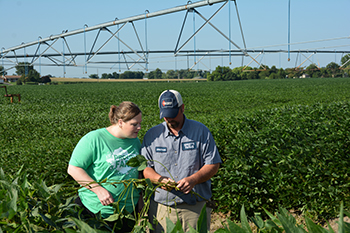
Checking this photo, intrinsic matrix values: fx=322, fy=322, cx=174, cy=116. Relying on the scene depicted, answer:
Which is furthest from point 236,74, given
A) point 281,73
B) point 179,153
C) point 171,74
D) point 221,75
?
point 179,153

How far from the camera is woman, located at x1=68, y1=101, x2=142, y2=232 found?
94.4 inches

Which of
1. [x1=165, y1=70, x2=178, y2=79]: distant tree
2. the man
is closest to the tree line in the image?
[x1=165, y1=70, x2=178, y2=79]: distant tree

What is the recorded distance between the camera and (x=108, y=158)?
243 centimetres

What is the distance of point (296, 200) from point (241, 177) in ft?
2.83

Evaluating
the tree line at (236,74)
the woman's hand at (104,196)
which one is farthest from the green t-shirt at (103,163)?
the tree line at (236,74)

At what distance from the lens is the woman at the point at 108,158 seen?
94.4 inches

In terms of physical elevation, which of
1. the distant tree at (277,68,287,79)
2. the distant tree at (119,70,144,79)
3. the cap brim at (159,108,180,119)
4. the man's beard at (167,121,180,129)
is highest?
the distant tree at (119,70,144,79)

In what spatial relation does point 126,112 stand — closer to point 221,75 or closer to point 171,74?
point 221,75

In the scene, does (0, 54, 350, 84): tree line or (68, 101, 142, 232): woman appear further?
(0, 54, 350, 84): tree line

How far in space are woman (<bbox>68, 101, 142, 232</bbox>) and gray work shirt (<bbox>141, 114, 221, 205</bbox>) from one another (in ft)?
0.77

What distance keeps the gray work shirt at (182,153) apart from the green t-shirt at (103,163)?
24 cm

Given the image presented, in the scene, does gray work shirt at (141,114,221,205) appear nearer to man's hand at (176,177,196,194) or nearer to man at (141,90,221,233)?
man at (141,90,221,233)

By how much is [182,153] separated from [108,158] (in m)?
0.59

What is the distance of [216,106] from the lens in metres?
17.8
